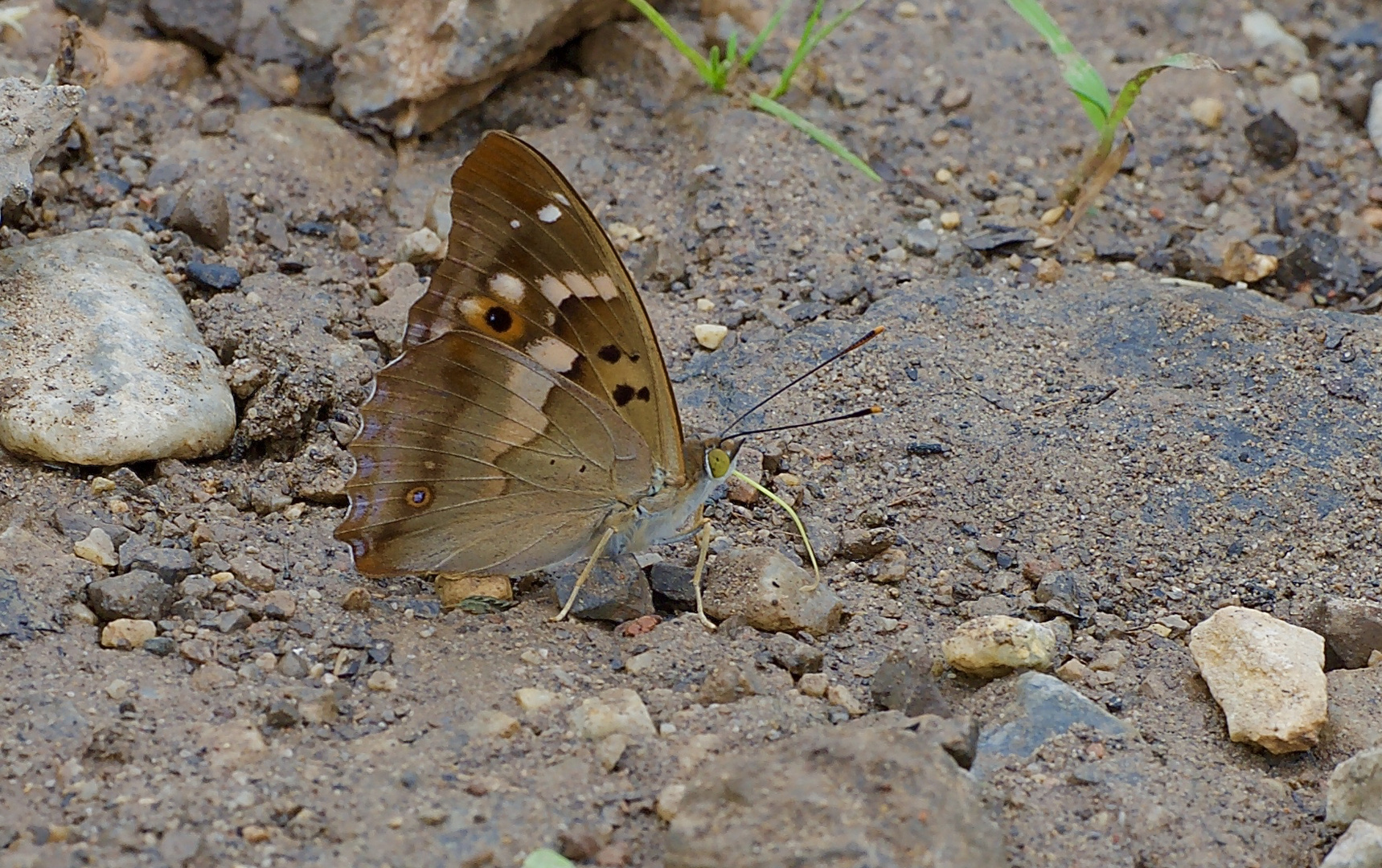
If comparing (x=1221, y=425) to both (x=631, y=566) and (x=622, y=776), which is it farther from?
(x=622, y=776)

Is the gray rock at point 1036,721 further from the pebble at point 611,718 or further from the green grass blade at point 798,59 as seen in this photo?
the green grass blade at point 798,59

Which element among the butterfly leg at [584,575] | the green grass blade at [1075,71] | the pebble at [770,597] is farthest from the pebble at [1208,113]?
the butterfly leg at [584,575]

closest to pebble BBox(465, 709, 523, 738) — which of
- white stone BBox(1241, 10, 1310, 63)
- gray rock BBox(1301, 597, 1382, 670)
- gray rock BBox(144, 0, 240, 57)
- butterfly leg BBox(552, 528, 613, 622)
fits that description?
butterfly leg BBox(552, 528, 613, 622)

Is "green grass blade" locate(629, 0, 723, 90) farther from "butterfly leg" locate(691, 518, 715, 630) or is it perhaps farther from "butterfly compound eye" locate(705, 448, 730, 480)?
"butterfly leg" locate(691, 518, 715, 630)

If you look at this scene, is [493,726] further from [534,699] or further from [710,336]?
[710,336]

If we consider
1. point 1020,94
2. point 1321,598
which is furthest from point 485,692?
point 1020,94

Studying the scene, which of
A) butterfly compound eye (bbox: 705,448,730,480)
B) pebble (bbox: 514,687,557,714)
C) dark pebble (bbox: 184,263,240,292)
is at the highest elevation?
butterfly compound eye (bbox: 705,448,730,480)

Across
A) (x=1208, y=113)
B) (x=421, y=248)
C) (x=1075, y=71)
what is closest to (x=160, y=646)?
(x=421, y=248)
